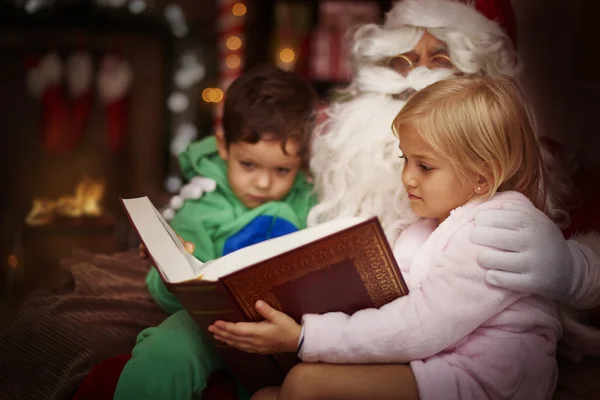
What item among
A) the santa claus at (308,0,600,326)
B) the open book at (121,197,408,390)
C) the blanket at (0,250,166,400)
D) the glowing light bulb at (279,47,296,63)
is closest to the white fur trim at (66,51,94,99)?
the glowing light bulb at (279,47,296,63)

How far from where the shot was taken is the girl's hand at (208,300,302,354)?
1.08m

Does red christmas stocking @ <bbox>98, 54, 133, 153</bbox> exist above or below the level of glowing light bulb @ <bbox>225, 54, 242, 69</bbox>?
below

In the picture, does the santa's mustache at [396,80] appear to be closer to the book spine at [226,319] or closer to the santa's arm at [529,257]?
the santa's arm at [529,257]

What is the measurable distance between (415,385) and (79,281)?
987mm

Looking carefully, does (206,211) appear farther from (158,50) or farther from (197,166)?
(158,50)

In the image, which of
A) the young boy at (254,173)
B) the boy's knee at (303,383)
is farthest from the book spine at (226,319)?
the young boy at (254,173)

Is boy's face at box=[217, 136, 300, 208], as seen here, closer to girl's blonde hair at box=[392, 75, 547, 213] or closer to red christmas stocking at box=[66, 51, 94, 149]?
girl's blonde hair at box=[392, 75, 547, 213]

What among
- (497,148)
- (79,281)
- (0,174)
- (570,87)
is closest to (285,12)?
(0,174)

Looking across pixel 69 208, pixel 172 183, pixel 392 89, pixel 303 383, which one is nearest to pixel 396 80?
pixel 392 89

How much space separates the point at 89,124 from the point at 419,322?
2848 mm

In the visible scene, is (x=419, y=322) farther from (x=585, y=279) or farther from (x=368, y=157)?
(x=368, y=157)

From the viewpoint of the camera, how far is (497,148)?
44.2 inches

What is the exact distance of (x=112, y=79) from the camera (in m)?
3.46

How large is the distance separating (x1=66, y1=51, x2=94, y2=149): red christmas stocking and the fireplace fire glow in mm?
446
